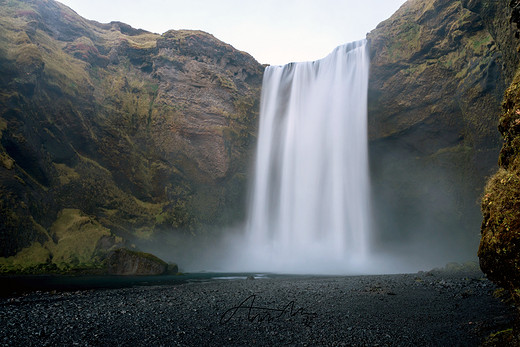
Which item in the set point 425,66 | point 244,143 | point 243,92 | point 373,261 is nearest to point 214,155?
point 244,143

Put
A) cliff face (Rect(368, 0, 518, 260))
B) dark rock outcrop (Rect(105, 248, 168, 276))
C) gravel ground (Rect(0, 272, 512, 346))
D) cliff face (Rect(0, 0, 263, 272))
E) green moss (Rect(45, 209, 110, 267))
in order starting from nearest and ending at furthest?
1. gravel ground (Rect(0, 272, 512, 346))
2. dark rock outcrop (Rect(105, 248, 168, 276))
3. green moss (Rect(45, 209, 110, 267))
4. cliff face (Rect(0, 0, 263, 272))
5. cliff face (Rect(368, 0, 518, 260))

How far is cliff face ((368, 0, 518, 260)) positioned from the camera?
21.1m

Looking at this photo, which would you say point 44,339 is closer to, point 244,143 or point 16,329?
point 16,329

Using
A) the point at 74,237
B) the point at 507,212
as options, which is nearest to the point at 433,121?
the point at 507,212

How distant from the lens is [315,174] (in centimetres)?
2973

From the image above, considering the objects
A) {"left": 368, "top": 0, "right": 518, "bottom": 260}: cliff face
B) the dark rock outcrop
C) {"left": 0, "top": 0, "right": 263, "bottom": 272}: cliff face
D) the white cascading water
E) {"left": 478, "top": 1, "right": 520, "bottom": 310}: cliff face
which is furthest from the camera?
the white cascading water

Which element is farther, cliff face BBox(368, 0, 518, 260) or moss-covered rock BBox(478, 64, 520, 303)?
cliff face BBox(368, 0, 518, 260)

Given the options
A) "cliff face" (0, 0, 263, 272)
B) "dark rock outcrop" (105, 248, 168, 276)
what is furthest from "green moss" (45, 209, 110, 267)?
"dark rock outcrop" (105, 248, 168, 276)

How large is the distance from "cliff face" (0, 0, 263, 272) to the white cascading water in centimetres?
360

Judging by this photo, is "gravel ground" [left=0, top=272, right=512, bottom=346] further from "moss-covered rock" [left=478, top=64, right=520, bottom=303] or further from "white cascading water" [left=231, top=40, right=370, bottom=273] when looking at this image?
"white cascading water" [left=231, top=40, right=370, bottom=273]

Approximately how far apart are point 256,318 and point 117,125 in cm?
2801

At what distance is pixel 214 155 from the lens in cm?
3123

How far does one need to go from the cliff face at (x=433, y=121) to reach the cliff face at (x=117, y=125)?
16.0 m

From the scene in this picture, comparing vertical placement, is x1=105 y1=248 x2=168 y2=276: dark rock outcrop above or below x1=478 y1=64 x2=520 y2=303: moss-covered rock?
below
